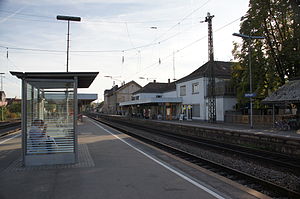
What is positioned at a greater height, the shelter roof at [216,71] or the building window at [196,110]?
the shelter roof at [216,71]

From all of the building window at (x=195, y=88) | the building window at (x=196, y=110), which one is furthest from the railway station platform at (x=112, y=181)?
the building window at (x=195, y=88)

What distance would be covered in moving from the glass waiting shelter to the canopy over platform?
17559 mm

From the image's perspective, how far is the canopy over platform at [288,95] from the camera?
69.5 feet

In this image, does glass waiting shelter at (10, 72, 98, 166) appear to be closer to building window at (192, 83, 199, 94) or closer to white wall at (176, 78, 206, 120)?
white wall at (176, 78, 206, 120)

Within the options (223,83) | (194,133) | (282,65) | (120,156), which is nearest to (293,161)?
(120,156)

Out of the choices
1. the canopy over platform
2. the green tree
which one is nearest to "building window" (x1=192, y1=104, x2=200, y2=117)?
the green tree

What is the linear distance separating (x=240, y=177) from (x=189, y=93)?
33973 millimetres

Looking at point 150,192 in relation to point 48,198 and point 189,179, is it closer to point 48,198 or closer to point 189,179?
point 189,179

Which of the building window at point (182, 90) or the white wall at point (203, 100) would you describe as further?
the building window at point (182, 90)

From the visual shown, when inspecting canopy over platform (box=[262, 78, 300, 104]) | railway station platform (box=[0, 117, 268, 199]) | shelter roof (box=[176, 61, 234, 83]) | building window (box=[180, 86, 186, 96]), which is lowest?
railway station platform (box=[0, 117, 268, 199])

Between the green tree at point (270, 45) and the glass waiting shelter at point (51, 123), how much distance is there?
22.2 m

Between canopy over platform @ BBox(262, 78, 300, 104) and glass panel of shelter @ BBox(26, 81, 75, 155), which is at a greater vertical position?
canopy over platform @ BBox(262, 78, 300, 104)

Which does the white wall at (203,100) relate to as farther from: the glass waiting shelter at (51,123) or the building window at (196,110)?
the glass waiting shelter at (51,123)

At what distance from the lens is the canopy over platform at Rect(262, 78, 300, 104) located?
21170 mm
